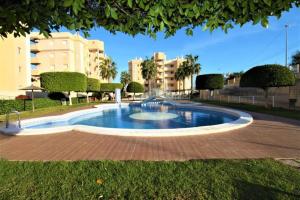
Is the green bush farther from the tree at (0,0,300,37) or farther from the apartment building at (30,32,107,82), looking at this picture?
the apartment building at (30,32,107,82)

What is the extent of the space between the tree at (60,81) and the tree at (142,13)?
24496mm

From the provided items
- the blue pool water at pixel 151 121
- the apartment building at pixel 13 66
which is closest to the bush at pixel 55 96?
the apartment building at pixel 13 66

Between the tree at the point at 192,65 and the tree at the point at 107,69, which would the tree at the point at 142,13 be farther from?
the tree at the point at 107,69

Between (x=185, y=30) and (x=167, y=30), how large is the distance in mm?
295

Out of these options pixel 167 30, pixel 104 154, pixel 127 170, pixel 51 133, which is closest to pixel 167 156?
pixel 127 170

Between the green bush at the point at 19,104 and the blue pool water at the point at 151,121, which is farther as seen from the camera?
the green bush at the point at 19,104

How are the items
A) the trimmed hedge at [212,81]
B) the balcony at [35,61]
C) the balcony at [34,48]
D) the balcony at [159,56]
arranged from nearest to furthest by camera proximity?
the trimmed hedge at [212,81] < the balcony at [34,48] < the balcony at [35,61] < the balcony at [159,56]

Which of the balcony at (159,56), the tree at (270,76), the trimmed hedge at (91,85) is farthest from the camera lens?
the balcony at (159,56)

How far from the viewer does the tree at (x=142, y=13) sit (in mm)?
2445

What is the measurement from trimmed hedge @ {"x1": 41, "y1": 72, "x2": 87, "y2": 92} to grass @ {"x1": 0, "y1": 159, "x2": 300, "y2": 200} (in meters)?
22.7

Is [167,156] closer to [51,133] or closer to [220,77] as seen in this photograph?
[51,133]

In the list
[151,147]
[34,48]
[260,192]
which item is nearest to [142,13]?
[260,192]

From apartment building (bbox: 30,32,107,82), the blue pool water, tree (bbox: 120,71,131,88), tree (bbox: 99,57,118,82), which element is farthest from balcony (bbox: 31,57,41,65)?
the blue pool water

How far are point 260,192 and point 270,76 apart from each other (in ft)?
54.8
